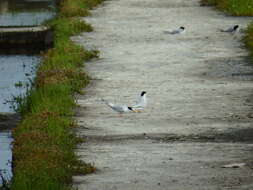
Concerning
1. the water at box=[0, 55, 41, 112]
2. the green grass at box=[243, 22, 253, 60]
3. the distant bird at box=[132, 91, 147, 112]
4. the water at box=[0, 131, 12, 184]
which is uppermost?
the distant bird at box=[132, 91, 147, 112]

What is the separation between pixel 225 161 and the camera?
10562mm

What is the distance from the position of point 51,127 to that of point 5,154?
2.89ft

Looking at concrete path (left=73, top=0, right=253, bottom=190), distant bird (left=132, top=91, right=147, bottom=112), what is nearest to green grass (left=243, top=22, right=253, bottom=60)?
concrete path (left=73, top=0, right=253, bottom=190)

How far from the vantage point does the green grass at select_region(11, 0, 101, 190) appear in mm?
9703

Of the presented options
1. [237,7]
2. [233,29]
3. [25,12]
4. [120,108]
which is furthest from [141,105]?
[25,12]

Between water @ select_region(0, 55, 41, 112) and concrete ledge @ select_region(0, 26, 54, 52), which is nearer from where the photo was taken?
water @ select_region(0, 55, 41, 112)

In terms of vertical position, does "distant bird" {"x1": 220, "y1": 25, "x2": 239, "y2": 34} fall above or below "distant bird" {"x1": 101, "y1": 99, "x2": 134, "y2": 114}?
below

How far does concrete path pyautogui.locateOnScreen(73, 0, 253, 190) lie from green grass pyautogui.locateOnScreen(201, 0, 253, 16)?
1152mm

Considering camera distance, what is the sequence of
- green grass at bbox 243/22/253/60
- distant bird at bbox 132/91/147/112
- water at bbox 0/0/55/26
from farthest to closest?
water at bbox 0/0/55/26, green grass at bbox 243/22/253/60, distant bird at bbox 132/91/147/112

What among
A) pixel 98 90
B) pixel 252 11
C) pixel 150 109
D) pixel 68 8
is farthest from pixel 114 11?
pixel 150 109

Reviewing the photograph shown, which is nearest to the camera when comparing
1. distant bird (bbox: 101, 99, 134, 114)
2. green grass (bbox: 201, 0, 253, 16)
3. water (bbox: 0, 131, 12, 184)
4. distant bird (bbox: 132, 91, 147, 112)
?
water (bbox: 0, 131, 12, 184)

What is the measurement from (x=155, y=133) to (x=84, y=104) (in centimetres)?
210

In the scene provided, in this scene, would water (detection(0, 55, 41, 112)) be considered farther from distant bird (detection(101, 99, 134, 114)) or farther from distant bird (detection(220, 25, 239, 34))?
distant bird (detection(220, 25, 239, 34))

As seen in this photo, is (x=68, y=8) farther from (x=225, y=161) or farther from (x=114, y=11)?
(x=225, y=161)
